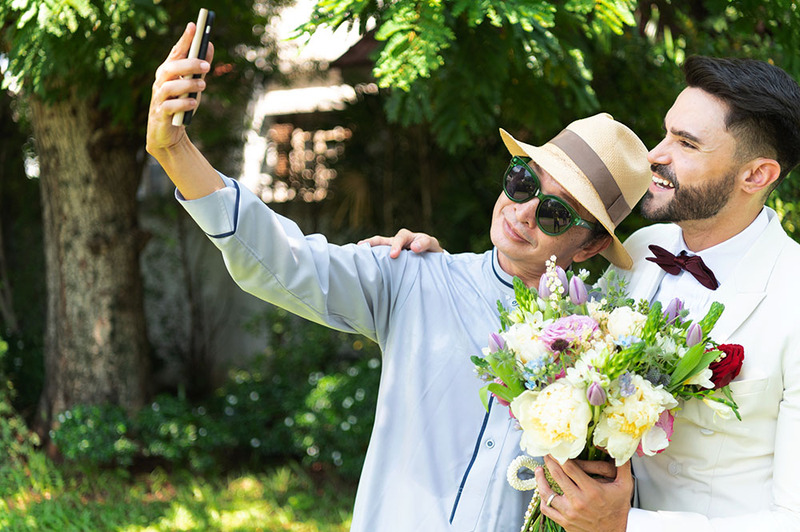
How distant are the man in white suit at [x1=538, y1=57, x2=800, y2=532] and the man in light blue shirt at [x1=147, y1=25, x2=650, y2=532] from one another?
0.56 feet

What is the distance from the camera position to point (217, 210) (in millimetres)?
1924

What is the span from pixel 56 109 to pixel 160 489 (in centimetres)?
298

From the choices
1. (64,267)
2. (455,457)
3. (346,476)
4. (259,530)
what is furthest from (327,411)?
(455,457)

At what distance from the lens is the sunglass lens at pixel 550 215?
88.8 inches

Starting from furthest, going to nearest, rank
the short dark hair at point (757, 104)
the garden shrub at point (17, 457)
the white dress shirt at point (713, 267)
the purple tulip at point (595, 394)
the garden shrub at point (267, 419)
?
1. the garden shrub at point (267, 419)
2. the garden shrub at point (17, 457)
3. the white dress shirt at point (713, 267)
4. the short dark hair at point (757, 104)
5. the purple tulip at point (595, 394)

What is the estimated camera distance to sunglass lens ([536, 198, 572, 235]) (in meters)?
2.26

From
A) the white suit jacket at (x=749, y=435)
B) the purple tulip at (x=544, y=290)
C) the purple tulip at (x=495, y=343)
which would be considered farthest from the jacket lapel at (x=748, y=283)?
the purple tulip at (x=495, y=343)

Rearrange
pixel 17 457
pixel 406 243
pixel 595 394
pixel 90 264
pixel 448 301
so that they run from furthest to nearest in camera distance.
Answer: pixel 90 264
pixel 17 457
pixel 406 243
pixel 448 301
pixel 595 394

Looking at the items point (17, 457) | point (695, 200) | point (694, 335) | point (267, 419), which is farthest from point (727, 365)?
point (17, 457)

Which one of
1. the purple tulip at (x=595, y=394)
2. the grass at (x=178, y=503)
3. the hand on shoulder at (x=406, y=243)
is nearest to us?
the purple tulip at (x=595, y=394)

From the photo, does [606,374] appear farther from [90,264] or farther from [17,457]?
[17,457]

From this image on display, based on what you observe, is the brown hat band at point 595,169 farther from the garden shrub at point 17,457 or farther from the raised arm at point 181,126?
A: the garden shrub at point 17,457

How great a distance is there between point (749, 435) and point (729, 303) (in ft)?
1.14

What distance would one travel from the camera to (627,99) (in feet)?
16.2
